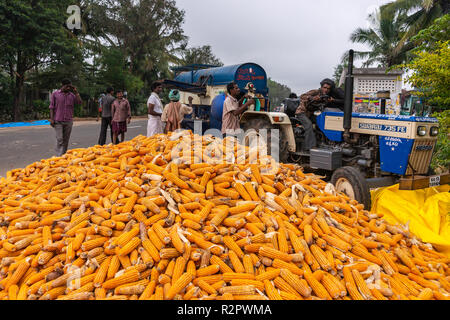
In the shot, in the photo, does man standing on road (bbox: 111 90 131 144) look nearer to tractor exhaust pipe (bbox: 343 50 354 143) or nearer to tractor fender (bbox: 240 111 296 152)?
tractor fender (bbox: 240 111 296 152)

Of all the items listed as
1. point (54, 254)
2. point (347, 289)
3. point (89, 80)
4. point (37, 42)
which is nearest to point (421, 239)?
point (347, 289)

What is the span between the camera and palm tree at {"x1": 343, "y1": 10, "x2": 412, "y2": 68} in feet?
89.1

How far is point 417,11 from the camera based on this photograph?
22.4m

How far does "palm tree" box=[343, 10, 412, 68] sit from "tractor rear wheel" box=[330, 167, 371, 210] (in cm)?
2542

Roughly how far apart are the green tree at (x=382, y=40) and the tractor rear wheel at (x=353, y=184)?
2542 centimetres

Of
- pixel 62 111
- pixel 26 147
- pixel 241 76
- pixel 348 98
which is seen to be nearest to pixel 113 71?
pixel 241 76

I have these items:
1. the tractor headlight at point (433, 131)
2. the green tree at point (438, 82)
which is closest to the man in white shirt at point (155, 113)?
the green tree at point (438, 82)

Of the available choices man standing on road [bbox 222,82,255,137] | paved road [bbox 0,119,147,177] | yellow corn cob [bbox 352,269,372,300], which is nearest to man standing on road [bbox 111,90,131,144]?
paved road [bbox 0,119,147,177]

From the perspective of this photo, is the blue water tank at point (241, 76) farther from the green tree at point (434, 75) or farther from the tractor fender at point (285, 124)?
the green tree at point (434, 75)

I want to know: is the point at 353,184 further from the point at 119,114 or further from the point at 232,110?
the point at 119,114

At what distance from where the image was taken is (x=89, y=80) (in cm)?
2614

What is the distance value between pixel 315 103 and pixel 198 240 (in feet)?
13.1
